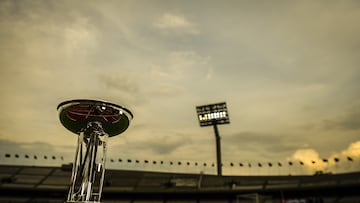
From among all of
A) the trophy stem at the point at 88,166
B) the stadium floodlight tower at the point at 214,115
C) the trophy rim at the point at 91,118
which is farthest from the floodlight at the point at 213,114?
the trophy stem at the point at 88,166

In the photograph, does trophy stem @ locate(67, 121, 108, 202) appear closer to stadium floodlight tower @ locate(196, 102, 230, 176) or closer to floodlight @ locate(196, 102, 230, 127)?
stadium floodlight tower @ locate(196, 102, 230, 176)

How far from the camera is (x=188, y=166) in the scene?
3734cm

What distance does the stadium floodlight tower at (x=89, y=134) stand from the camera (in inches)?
94.3

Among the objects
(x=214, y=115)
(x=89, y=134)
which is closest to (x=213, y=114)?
(x=214, y=115)

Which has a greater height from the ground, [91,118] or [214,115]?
[214,115]

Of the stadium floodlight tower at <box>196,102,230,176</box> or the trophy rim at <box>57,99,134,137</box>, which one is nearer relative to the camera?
the trophy rim at <box>57,99,134,137</box>

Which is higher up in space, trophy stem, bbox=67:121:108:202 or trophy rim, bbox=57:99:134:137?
trophy rim, bbox=57:99:134:137

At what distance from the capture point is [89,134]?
258 centimetres

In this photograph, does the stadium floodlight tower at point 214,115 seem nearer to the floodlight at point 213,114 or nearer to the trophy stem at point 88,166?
the floodlight at point 213,114

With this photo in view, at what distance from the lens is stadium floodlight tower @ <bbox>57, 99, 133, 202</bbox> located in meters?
2.40

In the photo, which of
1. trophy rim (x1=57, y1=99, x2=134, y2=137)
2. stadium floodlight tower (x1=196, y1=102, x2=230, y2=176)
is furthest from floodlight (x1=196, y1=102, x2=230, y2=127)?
trophy rim (x1=57, y1=99, x2=134, y2=137)

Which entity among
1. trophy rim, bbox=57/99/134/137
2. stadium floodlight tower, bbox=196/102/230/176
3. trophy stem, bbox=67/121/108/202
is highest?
stadium floodlight tower, bbox=196/102/230/176

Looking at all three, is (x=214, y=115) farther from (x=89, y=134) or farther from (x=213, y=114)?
(x=89, y=134)

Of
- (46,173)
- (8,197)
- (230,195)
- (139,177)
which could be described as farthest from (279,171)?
(8,197)
